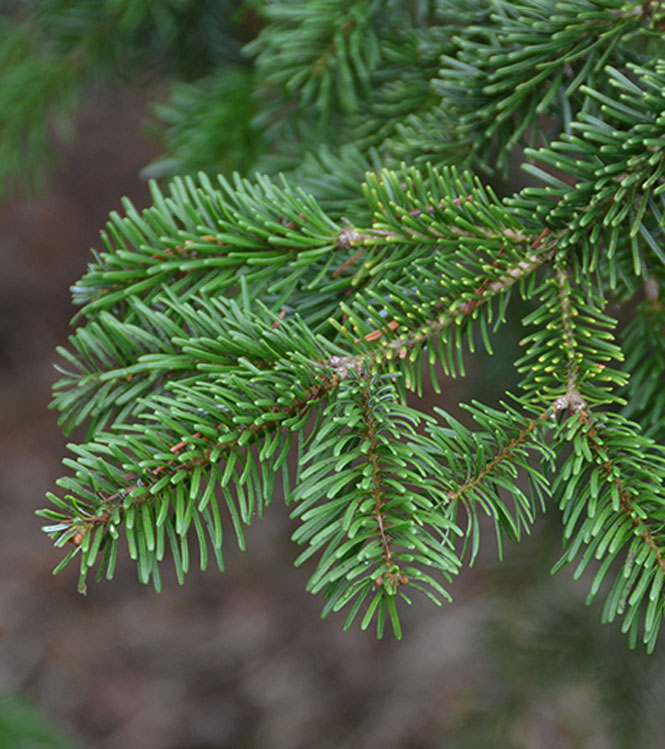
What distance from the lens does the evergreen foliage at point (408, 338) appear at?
410 millimetres

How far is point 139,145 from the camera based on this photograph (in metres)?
2.66

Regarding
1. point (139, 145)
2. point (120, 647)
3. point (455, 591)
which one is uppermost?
point (139, 145)

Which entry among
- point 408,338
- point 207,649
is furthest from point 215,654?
A: point 408,338

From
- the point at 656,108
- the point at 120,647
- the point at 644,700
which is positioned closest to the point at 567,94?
the point at 656,108

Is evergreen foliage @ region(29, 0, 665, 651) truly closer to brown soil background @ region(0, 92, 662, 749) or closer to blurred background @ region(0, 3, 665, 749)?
blurred background @ region(0, 3, 665, 749)

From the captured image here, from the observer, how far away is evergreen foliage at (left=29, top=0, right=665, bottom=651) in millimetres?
410

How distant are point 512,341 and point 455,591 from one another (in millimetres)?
1206

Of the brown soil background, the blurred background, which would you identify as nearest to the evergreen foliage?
the blurred background

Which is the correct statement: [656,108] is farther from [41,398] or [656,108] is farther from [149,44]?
[41,398]

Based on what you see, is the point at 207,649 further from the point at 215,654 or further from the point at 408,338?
the point at 408,338

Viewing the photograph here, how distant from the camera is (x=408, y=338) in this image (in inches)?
18.2

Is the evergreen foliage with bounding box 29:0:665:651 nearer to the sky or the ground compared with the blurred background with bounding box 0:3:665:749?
nearer to the sky

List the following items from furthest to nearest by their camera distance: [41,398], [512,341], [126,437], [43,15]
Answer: [41,398]
[512,341]
[43,15]
[126,437]

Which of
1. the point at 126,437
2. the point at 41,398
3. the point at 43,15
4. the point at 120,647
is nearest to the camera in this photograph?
the point at 126,437
